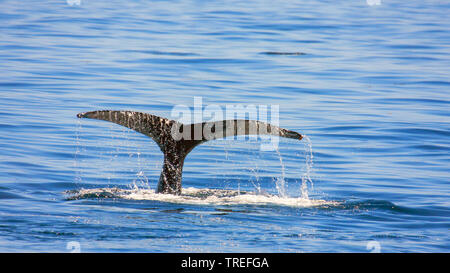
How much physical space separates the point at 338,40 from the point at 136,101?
49.3ft

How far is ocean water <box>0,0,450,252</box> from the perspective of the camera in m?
10.0

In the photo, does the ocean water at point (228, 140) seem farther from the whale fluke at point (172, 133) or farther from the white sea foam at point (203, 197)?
the whale fluke at point (172, 133)

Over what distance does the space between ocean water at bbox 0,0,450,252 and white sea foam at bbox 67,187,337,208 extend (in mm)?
44

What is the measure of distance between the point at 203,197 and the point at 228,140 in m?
6.23

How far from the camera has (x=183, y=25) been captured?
121 feet

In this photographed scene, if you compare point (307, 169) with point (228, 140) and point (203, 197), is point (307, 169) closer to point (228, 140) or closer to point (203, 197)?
point (228, 140)

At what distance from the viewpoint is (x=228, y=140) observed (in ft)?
59.3

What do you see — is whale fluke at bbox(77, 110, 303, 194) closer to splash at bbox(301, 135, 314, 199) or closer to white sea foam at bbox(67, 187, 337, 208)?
white sea foam at bbox(67, 187, 337, 208)

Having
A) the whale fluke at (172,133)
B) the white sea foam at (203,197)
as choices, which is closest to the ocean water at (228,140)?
the white sea foam at (203,197)

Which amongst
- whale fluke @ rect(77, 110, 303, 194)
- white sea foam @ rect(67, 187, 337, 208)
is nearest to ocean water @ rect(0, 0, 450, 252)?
white sea foam @ rect(67, 187, 337, 208)

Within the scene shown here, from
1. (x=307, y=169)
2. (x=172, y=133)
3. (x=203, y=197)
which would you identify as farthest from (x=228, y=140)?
(x=172, y=133)

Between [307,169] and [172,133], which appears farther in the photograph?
[307,169]

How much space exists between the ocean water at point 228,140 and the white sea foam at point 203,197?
44 mm

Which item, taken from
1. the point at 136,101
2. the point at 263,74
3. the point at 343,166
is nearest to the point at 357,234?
the point at 343,166
